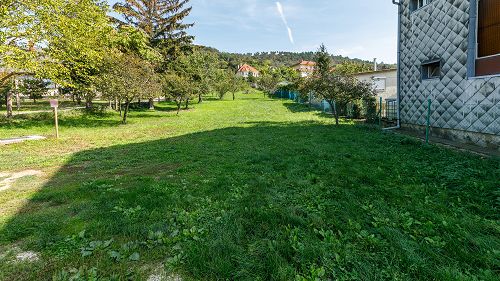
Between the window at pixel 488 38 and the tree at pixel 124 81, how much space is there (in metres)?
14.8

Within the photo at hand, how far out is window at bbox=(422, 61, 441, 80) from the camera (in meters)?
9.14

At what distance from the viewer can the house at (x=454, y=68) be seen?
7.20m

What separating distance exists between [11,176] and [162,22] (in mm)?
24500

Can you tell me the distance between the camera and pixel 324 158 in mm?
6535

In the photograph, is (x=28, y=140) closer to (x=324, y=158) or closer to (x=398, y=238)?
(x=324, y=158)

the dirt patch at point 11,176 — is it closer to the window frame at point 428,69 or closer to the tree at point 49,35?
the tree at point 49,35

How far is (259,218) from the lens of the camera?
340 cm

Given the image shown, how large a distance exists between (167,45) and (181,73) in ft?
14.8

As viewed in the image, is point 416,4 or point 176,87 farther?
point 176,87

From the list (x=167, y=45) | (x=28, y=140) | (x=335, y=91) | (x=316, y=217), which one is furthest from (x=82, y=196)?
(x=167, y=45)

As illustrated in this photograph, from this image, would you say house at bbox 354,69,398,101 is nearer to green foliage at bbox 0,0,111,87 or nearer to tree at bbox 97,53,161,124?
tree at bbox 97,53,161,124

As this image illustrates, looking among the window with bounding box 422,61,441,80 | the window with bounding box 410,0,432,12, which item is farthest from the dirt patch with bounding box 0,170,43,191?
the window with bounding box 410,0,432,12

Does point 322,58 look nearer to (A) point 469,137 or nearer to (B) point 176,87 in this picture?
(B) point 176,87

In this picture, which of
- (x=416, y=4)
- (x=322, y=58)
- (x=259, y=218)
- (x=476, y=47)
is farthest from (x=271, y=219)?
(x=322, y=58)
